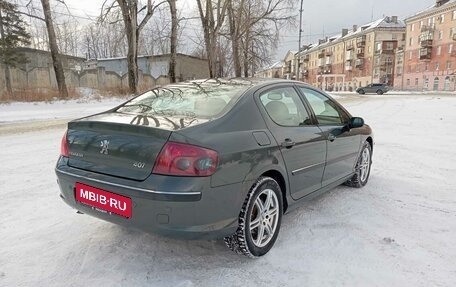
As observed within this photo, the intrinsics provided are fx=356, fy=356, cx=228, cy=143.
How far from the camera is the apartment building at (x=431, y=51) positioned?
5550cm

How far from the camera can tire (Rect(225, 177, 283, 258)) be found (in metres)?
2.77

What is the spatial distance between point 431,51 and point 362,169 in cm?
6550

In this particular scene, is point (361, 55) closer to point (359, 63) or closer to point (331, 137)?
point (359, 63)

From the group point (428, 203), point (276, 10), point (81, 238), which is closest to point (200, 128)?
point (81, 238)

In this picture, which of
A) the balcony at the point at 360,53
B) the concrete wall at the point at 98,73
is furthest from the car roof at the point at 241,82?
the balcony at the point at 360,53

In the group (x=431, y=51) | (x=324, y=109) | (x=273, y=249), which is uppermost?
(x=431, y=51)

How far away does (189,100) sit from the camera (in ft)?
10.9

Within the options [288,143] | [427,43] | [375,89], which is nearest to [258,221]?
[288,143]

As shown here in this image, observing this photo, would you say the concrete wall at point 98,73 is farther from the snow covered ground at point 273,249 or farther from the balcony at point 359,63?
the balcony at point 359,63

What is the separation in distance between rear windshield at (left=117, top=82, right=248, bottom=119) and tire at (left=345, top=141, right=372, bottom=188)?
2.26m

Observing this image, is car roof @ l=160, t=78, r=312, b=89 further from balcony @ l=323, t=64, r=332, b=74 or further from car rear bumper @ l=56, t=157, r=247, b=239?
balcony @ l=323, t=64, r=332, b=74

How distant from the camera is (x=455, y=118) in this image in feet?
43.1

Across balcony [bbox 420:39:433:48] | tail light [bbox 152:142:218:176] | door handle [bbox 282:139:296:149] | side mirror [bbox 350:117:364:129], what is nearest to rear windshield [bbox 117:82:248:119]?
tail light [bbox 152:142:218:176]

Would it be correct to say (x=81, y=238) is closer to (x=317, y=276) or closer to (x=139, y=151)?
(x=139, y=151)
